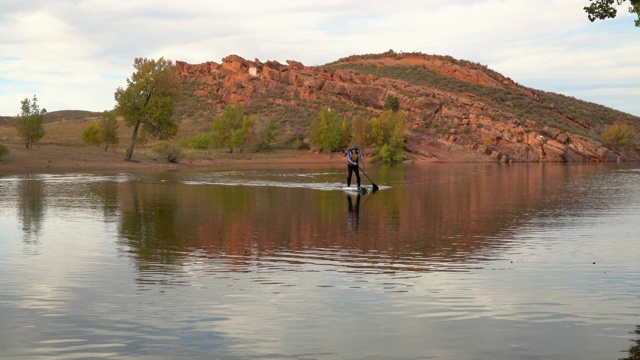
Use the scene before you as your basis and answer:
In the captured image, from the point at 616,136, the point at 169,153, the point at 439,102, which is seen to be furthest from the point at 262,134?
the point at 616,136

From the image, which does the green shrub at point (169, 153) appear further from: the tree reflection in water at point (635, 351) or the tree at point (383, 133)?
the tree reflection in water at point (635, 351)

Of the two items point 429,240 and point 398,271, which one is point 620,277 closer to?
point 398,271

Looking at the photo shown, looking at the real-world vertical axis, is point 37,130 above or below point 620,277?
above

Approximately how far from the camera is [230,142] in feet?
301

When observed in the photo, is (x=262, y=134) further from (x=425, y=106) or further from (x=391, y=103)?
(x=425, y=106)

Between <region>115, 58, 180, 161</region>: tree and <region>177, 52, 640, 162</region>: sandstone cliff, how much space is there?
42.2m

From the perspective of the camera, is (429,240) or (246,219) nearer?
(429,240)

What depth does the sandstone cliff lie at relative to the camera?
3974 inches

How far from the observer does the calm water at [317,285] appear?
7.50 metres

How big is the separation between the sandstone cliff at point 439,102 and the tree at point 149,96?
42.2 m

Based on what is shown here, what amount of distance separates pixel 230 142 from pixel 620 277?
3242 inches

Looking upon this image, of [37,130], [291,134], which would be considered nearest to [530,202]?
[37,130]

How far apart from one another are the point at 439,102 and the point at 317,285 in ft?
338

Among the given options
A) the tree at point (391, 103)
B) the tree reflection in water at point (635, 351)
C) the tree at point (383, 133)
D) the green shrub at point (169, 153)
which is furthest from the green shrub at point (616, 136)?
the tree reflection in water at point (635, 351)
